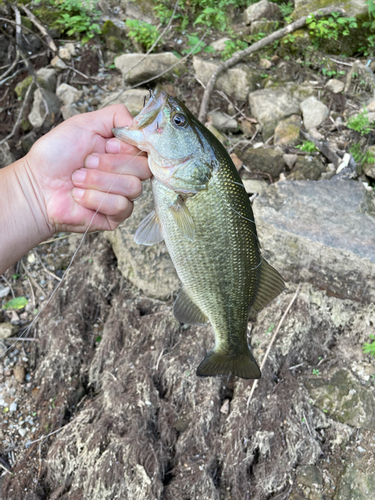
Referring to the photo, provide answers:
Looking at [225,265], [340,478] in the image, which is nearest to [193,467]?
[340,478]

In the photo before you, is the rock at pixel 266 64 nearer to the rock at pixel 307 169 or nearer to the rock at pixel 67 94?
the rock at pixel 307 169

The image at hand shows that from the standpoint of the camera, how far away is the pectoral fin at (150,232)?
2135 millimetres

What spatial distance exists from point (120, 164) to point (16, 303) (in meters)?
3.19

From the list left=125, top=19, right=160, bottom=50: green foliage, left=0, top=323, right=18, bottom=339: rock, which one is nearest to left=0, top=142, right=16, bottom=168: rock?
left=0, top=323, right=18, bottom=339: rock

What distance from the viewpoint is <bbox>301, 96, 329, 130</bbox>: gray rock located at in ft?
16.8

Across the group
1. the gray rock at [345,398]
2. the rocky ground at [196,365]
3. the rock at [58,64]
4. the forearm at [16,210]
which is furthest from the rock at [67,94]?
the gray rock at [345,398]

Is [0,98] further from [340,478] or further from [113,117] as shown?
[340,478]

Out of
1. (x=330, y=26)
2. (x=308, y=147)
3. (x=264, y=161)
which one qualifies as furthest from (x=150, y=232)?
(x=330, y=26)

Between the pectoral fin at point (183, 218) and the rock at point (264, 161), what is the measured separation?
304 cm

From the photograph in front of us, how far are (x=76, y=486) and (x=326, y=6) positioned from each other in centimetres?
744

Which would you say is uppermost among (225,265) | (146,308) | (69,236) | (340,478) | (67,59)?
(67,59)

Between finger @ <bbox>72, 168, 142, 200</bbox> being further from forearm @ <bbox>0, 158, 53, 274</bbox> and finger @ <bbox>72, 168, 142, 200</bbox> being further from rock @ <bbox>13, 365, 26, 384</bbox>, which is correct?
rock @ <bbox>13, 365, 26, 384</bbox>

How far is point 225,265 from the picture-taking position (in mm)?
2045

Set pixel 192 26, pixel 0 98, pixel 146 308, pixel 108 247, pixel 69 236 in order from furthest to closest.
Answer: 1. pixel 192 26
2. pixel 0 98
3. pixel 69 236
4. pixel 108 247
5. pixel 146 308
